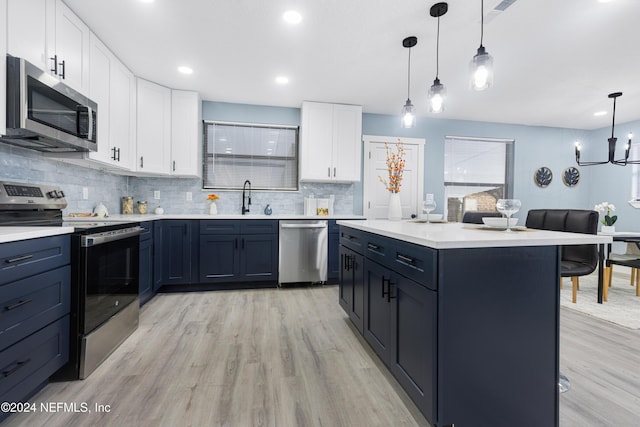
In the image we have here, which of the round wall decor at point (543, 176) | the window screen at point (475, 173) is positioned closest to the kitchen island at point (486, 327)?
the window screen at point (475, 173)

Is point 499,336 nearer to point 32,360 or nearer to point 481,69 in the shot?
point 481,69

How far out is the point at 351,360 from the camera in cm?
202

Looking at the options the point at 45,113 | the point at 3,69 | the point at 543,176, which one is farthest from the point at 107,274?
the point at 543,176

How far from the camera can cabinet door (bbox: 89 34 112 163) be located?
2.55 metres

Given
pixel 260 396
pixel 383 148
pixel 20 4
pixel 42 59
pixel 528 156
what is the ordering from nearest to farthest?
pixel 260 396 < pixel 20 4 < pixel 42 59 < pixel 383 148 < pixel 528 156

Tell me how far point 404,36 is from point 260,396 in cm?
282

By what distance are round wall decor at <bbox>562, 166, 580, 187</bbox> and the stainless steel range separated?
6.58 meters

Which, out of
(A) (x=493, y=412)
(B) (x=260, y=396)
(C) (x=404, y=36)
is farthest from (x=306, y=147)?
(A) (x=493, y=412)

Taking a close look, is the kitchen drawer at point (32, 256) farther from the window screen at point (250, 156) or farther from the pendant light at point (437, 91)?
the window screen at point (250, 156)

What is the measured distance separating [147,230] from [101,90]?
1332 millimetres

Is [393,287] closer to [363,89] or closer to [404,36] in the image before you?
[404,36]

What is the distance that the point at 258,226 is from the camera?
3.69 meters

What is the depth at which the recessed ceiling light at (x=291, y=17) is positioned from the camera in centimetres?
225

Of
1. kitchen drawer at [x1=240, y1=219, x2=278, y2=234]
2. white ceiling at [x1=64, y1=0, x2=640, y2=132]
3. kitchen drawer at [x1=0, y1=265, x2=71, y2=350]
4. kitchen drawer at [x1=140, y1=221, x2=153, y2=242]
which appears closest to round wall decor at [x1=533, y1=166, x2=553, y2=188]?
white ceiling at [x1=64, y1=0, x2=640, y2=132]
